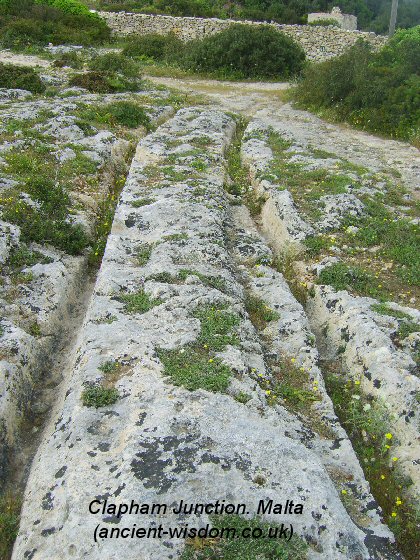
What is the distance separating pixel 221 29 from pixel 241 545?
1346 inches

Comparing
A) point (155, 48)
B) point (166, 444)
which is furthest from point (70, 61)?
point (166, 444)

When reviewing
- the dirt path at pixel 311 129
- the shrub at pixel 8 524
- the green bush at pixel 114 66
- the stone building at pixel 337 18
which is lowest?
the shrub at pixel 8 524

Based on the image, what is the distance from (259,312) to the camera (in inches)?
343

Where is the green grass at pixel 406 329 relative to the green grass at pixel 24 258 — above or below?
below

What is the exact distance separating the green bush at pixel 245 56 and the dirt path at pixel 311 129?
173cm

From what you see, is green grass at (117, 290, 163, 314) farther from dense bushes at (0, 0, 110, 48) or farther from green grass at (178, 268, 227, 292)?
dense bushes at (0, 0, 110, 48)

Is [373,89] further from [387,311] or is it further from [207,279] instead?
[207,279]

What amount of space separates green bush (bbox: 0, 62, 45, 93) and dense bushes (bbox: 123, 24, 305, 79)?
1031cm

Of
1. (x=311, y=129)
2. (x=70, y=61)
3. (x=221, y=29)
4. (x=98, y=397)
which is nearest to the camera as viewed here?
(x=98, y=397)

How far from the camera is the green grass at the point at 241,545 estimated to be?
466 cm

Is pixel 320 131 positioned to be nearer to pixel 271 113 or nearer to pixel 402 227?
pixel 271 113

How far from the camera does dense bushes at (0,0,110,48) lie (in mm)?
28938

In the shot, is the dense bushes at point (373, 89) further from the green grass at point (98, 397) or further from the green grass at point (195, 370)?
the green grass at point (98, 397)

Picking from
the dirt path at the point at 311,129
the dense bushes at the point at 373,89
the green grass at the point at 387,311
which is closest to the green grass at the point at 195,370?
the green grass at the point at 387,311
